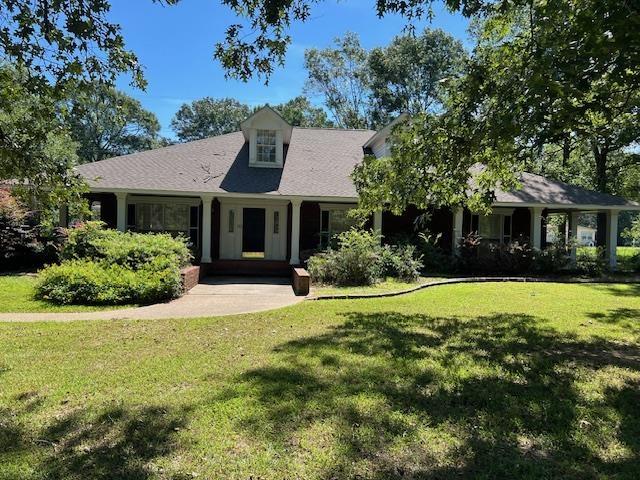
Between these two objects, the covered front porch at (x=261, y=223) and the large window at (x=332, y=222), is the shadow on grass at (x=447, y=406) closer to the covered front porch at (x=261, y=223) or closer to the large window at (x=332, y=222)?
the covered front porch at (x=261, y=223)

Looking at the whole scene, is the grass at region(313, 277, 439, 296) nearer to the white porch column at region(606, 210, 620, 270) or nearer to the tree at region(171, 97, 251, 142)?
the white porch column at region(606, 210, 620, 270)

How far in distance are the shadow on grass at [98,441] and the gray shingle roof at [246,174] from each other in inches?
447

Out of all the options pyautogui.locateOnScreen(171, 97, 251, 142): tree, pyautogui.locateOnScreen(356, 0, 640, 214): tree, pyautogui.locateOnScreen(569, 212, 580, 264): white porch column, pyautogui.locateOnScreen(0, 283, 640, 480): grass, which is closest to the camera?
pyautogui.locateOnScreen(0, 283, 640, 480): grass

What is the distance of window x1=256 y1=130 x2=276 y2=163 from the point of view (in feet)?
59.2

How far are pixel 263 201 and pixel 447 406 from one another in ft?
45.8

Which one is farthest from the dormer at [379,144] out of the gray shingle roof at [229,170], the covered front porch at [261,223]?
the covered front porch at [261,223]

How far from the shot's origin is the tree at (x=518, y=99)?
16.4 feet

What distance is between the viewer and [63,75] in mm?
5074

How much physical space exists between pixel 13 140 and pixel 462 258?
569 inches

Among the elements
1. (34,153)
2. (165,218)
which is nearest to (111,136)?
(165,218)

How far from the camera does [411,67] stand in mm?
39219

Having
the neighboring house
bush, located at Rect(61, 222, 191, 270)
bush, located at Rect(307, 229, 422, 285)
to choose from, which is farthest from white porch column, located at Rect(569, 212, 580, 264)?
bush, located at Rect(61, 222, 191, 270)

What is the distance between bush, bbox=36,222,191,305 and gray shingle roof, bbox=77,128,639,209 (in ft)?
11.1

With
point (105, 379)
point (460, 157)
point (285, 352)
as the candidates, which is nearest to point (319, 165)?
point (460, 157)
